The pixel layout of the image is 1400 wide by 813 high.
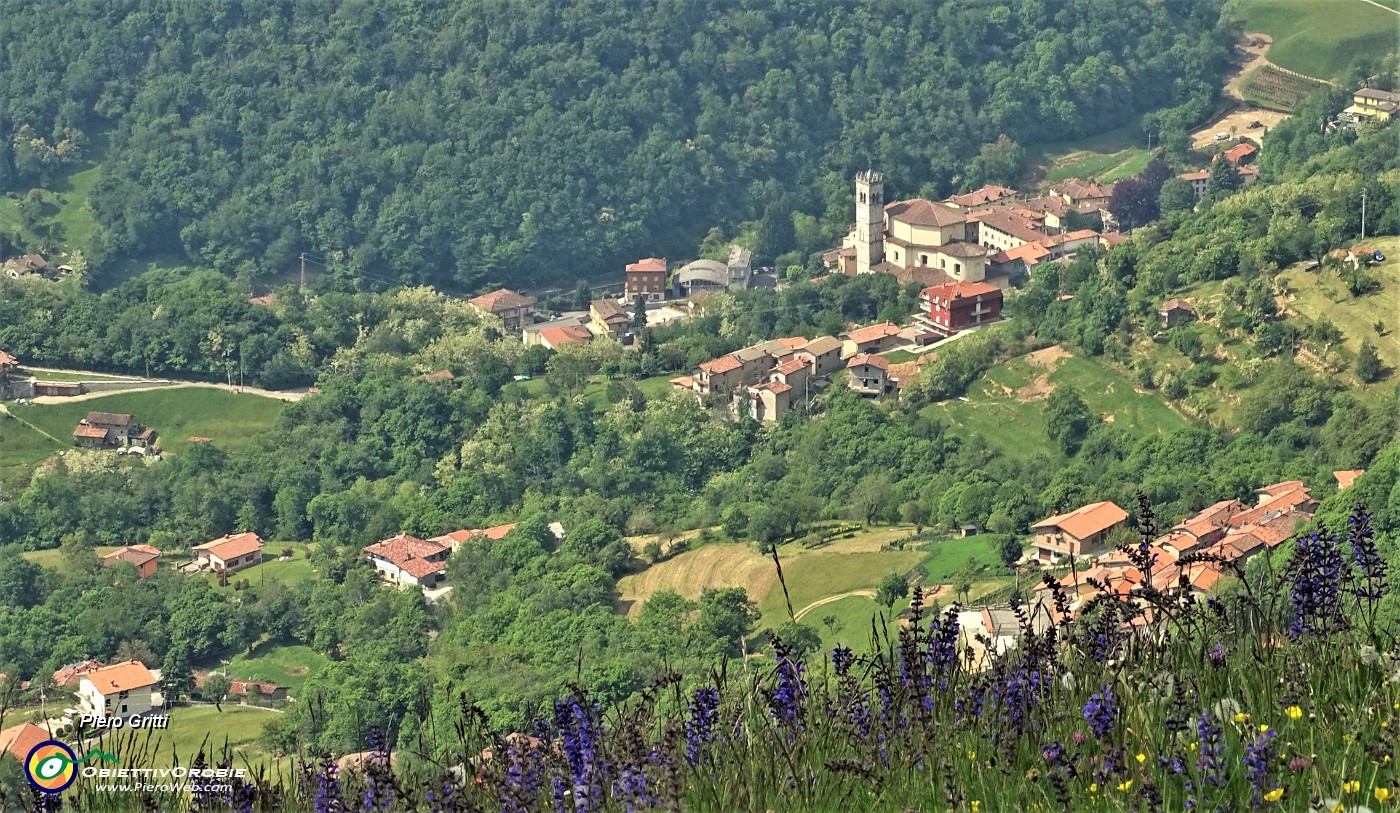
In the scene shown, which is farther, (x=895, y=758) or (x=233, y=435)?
(x=233, y=435)

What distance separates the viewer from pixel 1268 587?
5309 millimetres

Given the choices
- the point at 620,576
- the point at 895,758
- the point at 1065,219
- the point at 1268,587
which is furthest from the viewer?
the point at 1065,219

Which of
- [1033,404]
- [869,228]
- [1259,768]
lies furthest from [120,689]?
[869,228]

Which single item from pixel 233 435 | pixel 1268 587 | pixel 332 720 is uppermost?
pixel 1268 587

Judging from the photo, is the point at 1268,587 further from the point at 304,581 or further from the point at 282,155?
the point at 282,155

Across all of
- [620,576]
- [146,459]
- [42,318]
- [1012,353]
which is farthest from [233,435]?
[1012,353]

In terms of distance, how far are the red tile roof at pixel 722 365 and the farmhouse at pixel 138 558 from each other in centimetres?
1038

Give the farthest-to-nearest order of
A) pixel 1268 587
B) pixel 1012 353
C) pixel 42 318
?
pixel 42 318 < pixel 1012 353 < pixel 1268 587

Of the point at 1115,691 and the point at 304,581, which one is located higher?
the point at 1115,691

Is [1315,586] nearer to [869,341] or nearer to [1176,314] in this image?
[1176,314]

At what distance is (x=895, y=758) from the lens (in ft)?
14.2

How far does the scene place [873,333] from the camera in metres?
36.7

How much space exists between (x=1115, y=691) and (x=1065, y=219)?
40.6 m

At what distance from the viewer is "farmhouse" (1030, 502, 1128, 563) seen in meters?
25.3
